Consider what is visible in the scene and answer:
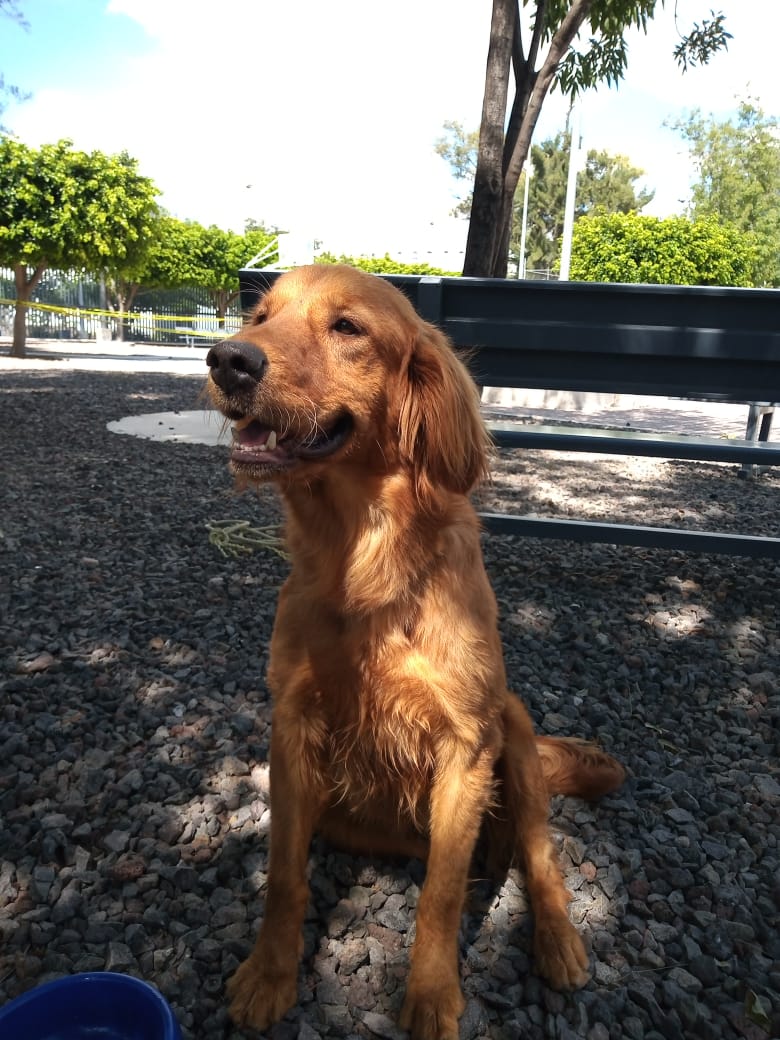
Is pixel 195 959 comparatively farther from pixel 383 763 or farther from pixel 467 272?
pixel 467 272

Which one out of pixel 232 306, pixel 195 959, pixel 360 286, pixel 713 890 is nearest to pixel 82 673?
pixel 195 959

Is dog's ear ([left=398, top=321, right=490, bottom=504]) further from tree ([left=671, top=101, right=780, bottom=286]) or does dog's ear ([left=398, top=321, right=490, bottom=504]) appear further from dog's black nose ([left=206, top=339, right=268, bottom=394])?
tree ([left=671, top=101, right=780, bottom=286])

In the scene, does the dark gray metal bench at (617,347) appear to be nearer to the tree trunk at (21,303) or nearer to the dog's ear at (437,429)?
the dog's ear at (437,429)

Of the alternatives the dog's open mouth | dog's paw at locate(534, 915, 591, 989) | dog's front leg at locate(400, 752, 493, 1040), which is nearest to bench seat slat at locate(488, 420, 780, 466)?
the dog's open mouth

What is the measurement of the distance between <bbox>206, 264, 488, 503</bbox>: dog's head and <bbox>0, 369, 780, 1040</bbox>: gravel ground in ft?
3.74

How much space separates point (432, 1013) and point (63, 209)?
22428 mm

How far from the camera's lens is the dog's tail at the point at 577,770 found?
2.45 metres

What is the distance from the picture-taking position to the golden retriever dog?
6.00ft

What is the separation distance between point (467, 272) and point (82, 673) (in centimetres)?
566

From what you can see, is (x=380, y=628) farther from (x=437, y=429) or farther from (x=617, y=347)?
(x=617, y=347)

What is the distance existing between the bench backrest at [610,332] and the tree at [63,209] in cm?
1936

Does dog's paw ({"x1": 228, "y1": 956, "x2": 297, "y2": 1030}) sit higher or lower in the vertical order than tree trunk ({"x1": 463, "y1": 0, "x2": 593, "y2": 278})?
lower

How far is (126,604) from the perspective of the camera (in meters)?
3.81

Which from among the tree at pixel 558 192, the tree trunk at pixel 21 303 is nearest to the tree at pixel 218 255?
the tree trunk at pixel 21 303
